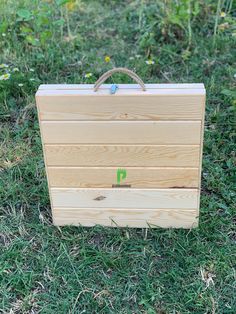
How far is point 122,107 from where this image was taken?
1.85 m

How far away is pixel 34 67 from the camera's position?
3.11 meters

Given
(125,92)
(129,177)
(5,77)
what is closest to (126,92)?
(125,92)

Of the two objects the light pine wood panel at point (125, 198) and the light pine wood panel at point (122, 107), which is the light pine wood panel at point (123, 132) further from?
the light pine wood panel at point (125, 198)

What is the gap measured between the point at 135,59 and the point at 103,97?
1.43 metres

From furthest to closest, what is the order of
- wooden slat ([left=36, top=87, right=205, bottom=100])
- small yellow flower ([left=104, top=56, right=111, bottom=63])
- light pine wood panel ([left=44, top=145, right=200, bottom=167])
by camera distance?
small yellow flower ([left=104, top=56, right=111, bottom=63]), light pine wood panel ([left=44, top=145, right=200, bottom=167]), wooden slat ([left=36, top=87, right=205, bottom=100])

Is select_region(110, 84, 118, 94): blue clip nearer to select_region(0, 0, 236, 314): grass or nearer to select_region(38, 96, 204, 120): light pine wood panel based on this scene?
select_region(38, 96, 204, 120): light pine wood panel

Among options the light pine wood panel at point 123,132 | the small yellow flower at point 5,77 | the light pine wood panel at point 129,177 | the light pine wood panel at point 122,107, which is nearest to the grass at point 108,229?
the small yellow flower at point 5,77

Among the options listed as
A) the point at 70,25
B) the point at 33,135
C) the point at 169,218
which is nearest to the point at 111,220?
the point at 169,218

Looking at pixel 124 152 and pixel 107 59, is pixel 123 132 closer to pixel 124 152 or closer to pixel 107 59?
pixel 124 152

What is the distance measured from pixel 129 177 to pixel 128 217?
198 millimetres

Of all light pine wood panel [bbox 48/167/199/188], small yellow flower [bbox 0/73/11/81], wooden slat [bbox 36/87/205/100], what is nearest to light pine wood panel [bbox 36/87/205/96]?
wooden slat [bbox 36/87/205/100]

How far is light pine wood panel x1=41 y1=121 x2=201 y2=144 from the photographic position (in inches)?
74.2

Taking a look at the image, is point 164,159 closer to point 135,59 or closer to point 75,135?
point 75,135

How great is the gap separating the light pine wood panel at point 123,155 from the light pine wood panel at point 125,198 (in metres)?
0.12
